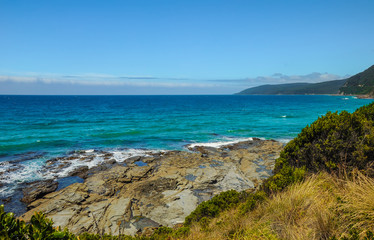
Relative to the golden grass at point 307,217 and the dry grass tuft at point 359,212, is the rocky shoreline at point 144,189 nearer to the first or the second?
the golden grass at point 307,217

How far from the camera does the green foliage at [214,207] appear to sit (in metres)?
7.98

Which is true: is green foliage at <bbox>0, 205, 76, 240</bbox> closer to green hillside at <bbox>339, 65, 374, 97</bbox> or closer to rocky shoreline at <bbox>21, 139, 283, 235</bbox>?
rocky shoreline at <bbox>21, 139, 283, 235</bbox>

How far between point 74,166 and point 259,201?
15.7m

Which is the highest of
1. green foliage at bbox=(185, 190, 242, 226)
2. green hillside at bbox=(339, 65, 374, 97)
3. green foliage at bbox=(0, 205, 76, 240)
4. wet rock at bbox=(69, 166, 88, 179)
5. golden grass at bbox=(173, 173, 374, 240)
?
green hillside at bbox=(339, 65, 374, 97)

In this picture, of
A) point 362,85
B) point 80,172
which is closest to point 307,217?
point 80,172

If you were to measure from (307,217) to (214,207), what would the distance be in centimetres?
349

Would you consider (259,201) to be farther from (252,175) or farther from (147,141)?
(147,141)

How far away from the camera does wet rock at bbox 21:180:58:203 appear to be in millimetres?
12617

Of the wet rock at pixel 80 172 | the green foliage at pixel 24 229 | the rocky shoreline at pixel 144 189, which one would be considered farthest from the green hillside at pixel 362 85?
the green foliage at pixel 24 229

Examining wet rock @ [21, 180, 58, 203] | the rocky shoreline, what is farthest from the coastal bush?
wet rock @ [21, 180, 58, 203]

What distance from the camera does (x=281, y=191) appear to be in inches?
304

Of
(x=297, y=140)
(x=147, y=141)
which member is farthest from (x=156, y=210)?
(x=147, y=141)

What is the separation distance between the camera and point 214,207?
26.6 ft

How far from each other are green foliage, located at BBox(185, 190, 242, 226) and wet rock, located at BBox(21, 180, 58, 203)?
9666 mm
